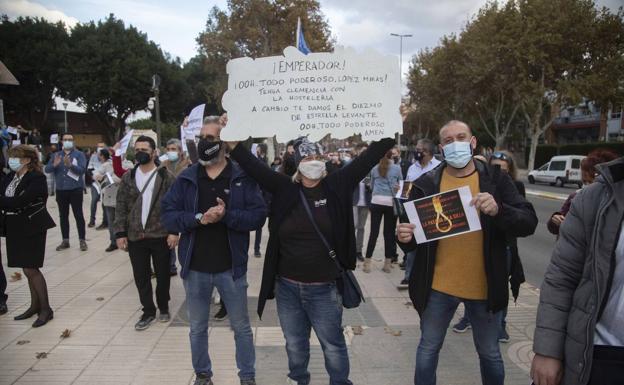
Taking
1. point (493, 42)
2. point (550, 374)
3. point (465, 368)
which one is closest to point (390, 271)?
point (465, 368)

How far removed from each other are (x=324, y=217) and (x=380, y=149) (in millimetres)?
659

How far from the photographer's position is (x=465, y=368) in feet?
13.1

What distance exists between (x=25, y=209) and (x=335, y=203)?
11.9 ft

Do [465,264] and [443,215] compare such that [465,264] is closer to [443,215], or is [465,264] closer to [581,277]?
[443,215]

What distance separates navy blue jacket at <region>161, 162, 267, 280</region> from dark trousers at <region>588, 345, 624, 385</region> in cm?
235

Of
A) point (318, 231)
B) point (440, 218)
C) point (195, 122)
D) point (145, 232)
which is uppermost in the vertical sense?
point (195, 122)

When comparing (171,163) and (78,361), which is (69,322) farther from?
(171,163)

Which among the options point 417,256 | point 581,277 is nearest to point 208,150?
point 417,256

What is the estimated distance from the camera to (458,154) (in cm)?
300

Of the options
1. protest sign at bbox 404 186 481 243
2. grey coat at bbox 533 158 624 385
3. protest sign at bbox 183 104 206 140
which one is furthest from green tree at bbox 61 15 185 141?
grey coat at bbox 533 158 624 385

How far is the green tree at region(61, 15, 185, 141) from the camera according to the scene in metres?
43.3

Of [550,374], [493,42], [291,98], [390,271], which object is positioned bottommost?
[390,271]

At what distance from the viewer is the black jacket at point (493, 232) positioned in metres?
2.83

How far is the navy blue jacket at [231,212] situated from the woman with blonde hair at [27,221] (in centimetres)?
212
